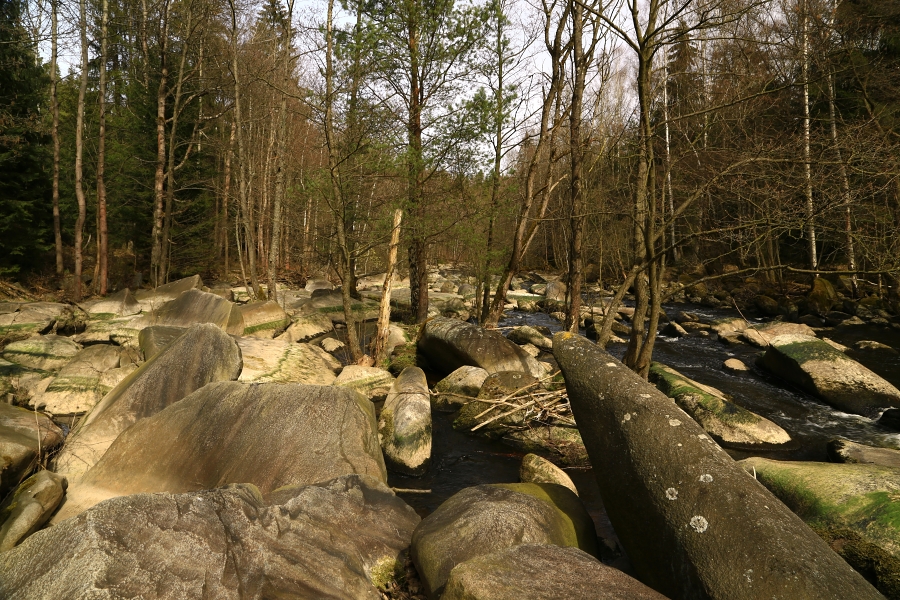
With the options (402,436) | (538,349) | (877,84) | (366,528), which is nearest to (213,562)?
(366,528)

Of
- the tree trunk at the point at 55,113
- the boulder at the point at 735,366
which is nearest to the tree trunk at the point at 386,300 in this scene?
the boulder at the point at 735,366

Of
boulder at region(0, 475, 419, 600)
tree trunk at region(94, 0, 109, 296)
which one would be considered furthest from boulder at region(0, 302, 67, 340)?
boulder at region(0, 475, 419, 600)

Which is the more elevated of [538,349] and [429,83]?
[429,83]

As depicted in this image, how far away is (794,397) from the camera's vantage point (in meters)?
8.04

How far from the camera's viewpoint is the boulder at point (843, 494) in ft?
10.6

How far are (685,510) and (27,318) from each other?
41.2ft

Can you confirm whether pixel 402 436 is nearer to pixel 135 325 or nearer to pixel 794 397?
pixel 794 397

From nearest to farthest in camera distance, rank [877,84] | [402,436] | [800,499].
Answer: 1. [800,499]
2. [402,436]
3. [877,84]

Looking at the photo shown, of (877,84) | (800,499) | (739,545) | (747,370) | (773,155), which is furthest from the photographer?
(877,84)

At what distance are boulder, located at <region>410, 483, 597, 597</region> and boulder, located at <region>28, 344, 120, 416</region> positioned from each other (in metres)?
6.04

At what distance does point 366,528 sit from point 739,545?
6.93 ft

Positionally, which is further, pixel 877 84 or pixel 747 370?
pixel 877 84

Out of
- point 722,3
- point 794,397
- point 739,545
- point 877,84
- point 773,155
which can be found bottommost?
point 794,397

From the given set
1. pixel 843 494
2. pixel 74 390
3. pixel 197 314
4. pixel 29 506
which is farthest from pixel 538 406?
pixel 197 314
